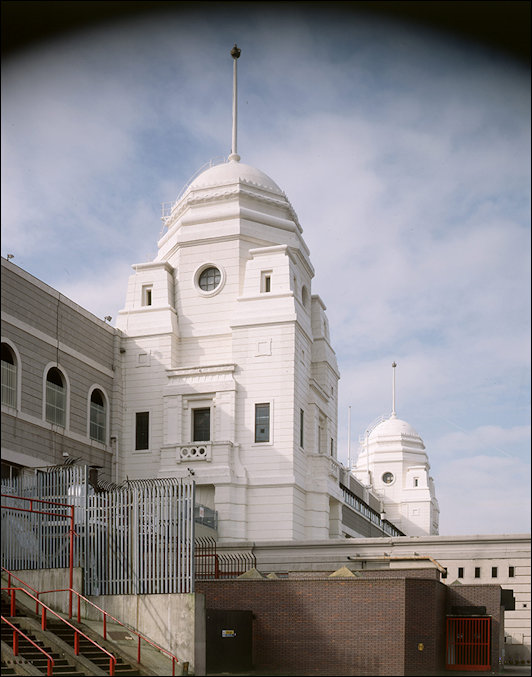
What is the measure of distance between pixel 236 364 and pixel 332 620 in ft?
59.3

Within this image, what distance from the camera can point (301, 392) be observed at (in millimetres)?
42656

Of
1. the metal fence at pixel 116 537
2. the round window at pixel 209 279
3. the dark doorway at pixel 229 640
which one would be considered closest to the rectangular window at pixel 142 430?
the round window at pixel 209 279

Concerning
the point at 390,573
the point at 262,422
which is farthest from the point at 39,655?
the point at 262,422

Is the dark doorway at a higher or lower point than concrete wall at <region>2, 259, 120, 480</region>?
lower

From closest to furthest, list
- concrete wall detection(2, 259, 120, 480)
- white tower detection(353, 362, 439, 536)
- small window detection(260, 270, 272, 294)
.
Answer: concrete wall detection(2, 259, 120, 480) < small window detection(260, 270, 272, 294) < white tower detection(353, 362, 439, 536)

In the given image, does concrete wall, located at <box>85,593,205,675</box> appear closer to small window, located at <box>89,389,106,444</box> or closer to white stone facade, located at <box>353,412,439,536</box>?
small window, located at <box>89,389,106,444</box>

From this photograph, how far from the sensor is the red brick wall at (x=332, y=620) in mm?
25344

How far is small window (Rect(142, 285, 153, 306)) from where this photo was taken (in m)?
45.8

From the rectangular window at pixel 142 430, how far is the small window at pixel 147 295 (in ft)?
18.3

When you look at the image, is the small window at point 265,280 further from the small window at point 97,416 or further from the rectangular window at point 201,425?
the small window at point 97,416

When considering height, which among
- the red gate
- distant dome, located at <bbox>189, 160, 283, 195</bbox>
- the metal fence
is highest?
distant dome, located at <bbox>189, 160, 283, 195</bbox>

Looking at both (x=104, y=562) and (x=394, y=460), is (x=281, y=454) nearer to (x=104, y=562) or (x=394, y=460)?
(x=104, y=562)

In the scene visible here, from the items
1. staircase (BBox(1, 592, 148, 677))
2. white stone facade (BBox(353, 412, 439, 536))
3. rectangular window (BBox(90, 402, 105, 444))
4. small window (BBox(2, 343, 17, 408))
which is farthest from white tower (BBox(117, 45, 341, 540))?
white stone facade (BBox(353, 412, 439, 536))

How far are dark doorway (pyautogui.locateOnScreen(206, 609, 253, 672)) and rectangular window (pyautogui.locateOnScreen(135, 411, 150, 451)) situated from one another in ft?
59.2
